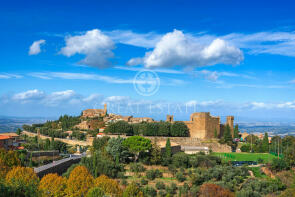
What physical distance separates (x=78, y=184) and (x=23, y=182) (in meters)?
2.66

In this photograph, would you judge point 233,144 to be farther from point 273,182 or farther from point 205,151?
point 273,182

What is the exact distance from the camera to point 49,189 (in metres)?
14.8

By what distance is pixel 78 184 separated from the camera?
15812mm

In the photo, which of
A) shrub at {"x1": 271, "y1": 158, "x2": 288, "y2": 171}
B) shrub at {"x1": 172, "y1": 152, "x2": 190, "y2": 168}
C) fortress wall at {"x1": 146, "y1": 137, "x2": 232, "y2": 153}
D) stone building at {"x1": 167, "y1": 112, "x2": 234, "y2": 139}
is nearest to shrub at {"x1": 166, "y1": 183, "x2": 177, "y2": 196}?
shrub at {"x1": 172, "y1": 152, "x2": 190, "y2": 168}

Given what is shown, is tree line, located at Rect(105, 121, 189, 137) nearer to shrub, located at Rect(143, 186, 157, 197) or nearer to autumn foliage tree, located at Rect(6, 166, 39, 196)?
shrub, located at Rect(143, 186, 157, 197)

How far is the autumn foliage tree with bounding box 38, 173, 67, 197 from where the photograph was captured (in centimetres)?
1457

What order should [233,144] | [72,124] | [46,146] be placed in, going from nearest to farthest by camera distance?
1. [46,146]
2. [233,144]
3. [72,124]

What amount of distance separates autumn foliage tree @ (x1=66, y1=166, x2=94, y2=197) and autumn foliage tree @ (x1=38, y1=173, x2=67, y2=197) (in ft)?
0.99

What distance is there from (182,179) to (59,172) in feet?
29.9

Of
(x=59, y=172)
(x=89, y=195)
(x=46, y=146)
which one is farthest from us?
(x=46, y=146)

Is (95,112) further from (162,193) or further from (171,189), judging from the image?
(162,193)

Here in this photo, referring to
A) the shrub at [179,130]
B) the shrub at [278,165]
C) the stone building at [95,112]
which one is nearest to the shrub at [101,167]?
the shrub at [278,165]

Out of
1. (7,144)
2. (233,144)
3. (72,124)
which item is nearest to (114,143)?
(7,144)

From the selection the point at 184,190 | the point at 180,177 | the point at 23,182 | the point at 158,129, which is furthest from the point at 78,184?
the point at 158,129
